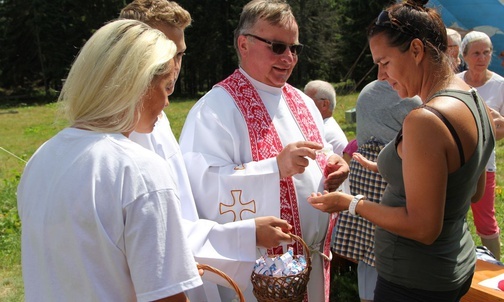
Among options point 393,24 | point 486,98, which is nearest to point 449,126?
point 393,24

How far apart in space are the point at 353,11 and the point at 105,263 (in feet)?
108

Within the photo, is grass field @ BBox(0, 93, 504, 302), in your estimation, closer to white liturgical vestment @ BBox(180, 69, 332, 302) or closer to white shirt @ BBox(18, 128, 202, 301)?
white shirt @ BBox(18, 128, 202, 301)

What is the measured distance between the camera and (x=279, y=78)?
293 cm

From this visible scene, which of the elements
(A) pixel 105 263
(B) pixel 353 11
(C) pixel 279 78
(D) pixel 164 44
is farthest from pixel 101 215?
(B) pixel 353 11

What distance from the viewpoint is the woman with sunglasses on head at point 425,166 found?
177 cm

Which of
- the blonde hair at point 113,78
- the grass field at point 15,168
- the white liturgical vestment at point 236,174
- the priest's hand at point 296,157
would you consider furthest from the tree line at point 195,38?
the blonde hair at point 113,78

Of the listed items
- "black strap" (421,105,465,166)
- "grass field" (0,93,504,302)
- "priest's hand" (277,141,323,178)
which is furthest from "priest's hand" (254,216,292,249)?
"grass field" (0,93,504,302)

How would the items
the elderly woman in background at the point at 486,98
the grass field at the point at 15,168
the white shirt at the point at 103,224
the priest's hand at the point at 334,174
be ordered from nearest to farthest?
the white shirt at the point at 103,224
the priest's hand at the point at 334,174
the elderly woman in background at the point at 486,98
the grass field at the point at 15,168

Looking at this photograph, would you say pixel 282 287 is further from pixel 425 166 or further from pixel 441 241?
pixel 425 166

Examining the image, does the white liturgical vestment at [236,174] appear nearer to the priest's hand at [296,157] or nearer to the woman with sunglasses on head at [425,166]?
the priest's hand at [296,157]

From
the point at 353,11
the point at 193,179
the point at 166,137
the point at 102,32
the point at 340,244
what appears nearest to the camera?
the point at 102,32

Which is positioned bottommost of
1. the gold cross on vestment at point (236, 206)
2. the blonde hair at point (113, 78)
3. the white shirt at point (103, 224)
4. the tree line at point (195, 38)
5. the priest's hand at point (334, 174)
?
the tree line at point (195, 38)

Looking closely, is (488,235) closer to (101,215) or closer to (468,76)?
(468,76)

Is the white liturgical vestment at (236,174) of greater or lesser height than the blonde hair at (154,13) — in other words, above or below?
below
